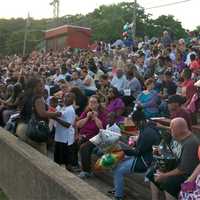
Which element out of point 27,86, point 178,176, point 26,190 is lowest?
point 26,190

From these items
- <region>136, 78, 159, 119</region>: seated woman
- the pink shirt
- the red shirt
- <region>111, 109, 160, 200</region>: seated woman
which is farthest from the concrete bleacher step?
<region>136, 78, 159, 119</region>: seated woman

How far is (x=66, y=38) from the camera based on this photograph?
2026 inches

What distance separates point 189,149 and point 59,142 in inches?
168

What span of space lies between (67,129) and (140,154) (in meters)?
2.31

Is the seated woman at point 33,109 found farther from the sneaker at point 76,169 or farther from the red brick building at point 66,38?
the red brick building at point 66,38

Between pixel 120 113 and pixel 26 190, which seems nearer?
pixel 26 190

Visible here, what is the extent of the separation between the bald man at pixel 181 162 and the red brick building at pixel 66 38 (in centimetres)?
4372

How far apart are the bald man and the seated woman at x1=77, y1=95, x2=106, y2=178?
3542mm

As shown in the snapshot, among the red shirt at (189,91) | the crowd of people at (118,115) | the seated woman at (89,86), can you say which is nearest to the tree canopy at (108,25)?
the seated woman at (89,86)

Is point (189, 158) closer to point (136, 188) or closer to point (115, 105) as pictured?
point (136, 188)

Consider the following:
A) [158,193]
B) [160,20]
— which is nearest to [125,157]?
[158,193]

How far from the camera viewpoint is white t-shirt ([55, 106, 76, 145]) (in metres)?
10.1

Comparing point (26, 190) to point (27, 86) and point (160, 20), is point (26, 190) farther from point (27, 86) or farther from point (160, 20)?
point (160, 20)

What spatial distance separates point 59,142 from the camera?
10.3 meters
